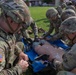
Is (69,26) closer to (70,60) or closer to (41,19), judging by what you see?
(70,60)

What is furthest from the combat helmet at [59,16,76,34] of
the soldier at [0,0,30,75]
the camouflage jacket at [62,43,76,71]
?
the camouflage jacket at [62,43,76,71]

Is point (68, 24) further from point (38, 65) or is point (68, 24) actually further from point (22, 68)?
point (38, 65)

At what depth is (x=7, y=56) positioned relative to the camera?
Answer: 3178mm

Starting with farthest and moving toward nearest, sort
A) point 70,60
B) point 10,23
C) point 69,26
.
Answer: point 69,26 < point 10,23 < point 70,60

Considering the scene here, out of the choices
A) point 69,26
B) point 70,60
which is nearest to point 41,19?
point 69,26

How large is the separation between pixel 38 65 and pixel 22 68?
7.10ft

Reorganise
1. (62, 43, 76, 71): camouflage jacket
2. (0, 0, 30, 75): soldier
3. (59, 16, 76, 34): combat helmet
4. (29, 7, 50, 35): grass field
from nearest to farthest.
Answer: (62, 43, 76, 71): camouflage jacket
(0, 0, 30, 75): soldier
(59, 16, 76, 34): combat helmet
(29, 7, 50, 35): grass field

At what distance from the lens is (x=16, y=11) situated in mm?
3117

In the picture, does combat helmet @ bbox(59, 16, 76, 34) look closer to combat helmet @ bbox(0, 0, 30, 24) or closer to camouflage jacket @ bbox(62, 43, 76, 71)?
combat helmet @ bbox(0, 0, 30, 24)

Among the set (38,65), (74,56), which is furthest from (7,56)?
(38,65)

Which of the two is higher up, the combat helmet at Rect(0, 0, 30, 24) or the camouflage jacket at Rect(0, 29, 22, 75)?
the combat helmet at Rect(0, 0, 30, 24)

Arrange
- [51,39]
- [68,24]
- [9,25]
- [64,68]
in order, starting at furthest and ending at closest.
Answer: [51,39]
[68,24]
[9,25]
[64,68]

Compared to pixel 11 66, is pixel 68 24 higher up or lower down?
higher up

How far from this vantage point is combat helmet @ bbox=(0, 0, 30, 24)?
3102 mm
